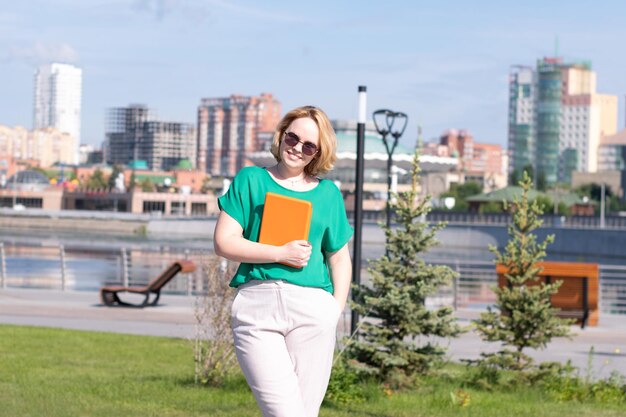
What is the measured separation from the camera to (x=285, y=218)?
414 centimetres

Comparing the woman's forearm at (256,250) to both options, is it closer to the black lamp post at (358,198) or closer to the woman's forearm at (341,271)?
the woman's forearm at (341,271)

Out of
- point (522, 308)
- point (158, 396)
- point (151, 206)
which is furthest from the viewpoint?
point (151, 206)

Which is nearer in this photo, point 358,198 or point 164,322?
point 358,198

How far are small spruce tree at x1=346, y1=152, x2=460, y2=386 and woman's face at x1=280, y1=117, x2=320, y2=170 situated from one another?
4.07 metres

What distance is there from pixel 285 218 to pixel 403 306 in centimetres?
430

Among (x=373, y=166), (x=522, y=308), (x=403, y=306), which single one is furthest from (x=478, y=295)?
(x=373, y=166)

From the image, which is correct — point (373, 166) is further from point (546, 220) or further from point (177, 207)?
point (546, 220)

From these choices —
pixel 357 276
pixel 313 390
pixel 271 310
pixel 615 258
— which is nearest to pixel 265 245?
pixel 271 310

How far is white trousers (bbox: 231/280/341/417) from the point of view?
4.05 meters

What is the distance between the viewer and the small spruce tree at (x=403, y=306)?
8359mm

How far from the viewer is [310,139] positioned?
4.23 metres

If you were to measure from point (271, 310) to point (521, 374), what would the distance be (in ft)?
17.4

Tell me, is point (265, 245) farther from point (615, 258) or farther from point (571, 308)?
point (615, 258)

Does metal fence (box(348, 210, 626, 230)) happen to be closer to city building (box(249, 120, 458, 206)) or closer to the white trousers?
city building (box(249, 120, 458, 206))
